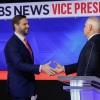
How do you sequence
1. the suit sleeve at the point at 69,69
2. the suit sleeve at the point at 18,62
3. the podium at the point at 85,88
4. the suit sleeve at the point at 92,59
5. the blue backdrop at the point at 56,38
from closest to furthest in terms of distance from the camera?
the podium at the point at 85,88 → the suit sleeve at the point at 92,59 → the suit sleeve at the point at 18,62 → the suit sleeve at the point at 69,69 → the blue backdrop at the point at 56,38

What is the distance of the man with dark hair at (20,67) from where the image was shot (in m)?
3.66

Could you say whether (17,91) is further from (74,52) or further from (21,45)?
(74,52)

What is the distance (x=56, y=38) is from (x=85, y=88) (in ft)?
10.2

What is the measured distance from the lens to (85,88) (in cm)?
221

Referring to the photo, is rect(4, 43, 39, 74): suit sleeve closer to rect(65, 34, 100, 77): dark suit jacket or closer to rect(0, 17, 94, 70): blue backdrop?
rect(65, 34, 100, 77): dark suit jacket

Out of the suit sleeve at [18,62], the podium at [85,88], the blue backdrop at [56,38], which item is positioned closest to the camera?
the podium at [85,88]

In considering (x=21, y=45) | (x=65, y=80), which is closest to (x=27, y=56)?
(x=21, y=45)

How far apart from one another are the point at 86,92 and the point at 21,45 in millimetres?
1599

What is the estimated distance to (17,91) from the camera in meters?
3.77

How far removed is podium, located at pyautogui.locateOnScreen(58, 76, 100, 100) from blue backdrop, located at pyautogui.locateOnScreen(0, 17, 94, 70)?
2884 millimetres

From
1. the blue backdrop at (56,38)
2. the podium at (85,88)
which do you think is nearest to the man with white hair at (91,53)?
the podium at (85,88)

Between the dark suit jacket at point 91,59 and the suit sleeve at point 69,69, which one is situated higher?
the dark suit jacket at point 91,59

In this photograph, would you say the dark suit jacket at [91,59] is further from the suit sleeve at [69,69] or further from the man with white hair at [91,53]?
the suit sleeve at [69,69]

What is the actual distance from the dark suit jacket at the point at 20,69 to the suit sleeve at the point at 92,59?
60cm
